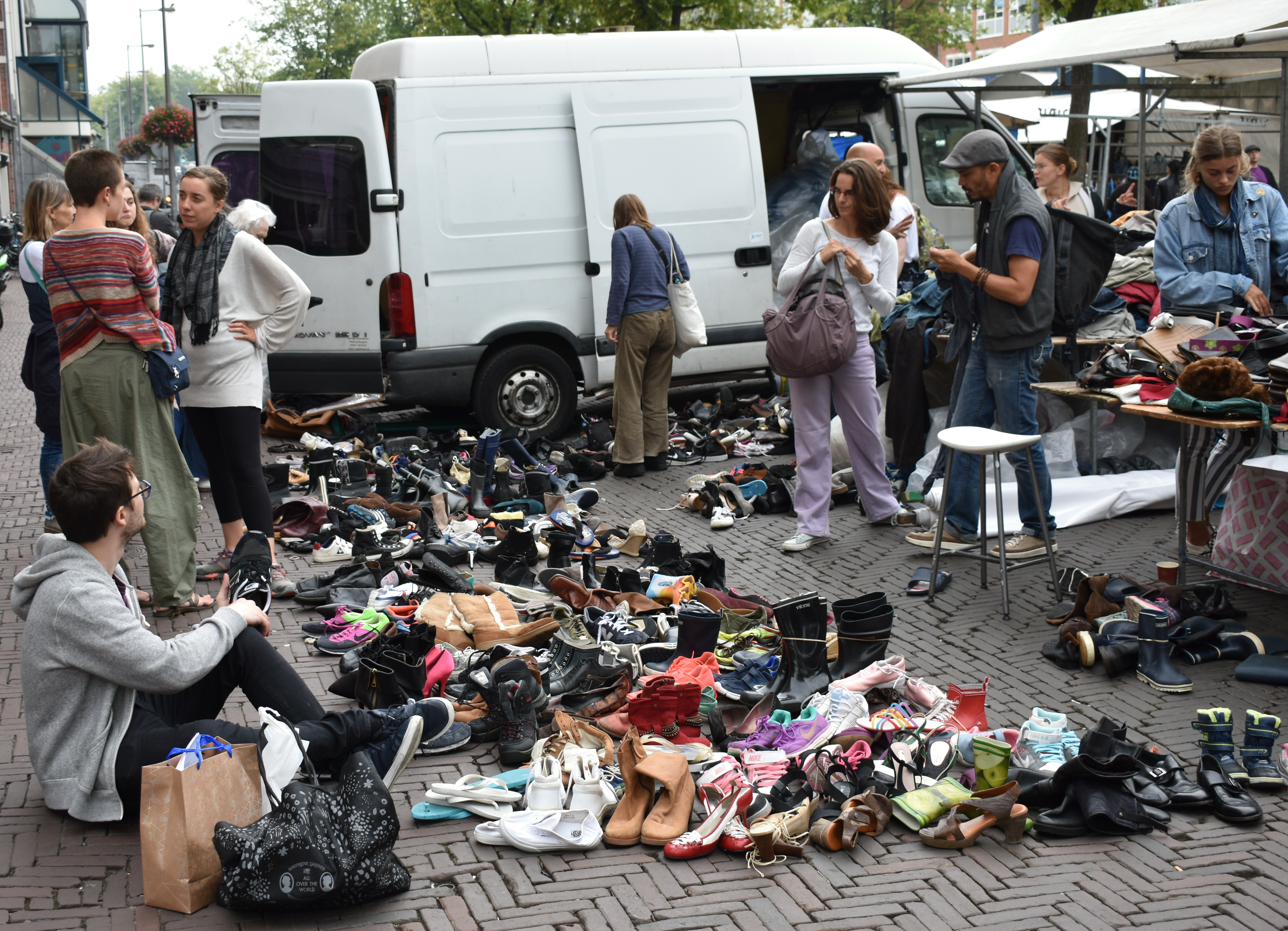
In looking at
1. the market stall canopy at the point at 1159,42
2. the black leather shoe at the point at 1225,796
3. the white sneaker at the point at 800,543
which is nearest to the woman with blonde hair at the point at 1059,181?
the market stall canopy at the point at 1159,42

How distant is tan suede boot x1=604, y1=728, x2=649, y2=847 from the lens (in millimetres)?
3670

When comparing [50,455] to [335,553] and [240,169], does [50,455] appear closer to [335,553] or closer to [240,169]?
[335,553]

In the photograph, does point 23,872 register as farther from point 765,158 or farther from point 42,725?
point 765,158

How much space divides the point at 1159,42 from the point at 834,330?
437 cm

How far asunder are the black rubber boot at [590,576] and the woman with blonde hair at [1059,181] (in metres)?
4.24

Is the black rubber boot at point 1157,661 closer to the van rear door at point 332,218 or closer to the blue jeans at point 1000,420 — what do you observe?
the blue jeans at point 1000,420

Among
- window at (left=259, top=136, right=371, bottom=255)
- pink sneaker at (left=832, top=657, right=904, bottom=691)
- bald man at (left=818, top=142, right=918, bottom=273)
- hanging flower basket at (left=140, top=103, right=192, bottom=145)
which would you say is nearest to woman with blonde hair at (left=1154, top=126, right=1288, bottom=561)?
bald man at (left=818, top=142, right=918, bottom=273)

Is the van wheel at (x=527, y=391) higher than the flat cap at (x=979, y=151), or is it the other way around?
the flat cap at (x=979, y=151)

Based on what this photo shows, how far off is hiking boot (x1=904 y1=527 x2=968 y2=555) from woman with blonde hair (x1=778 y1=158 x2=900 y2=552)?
1.21 feet

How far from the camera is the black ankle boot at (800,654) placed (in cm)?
461

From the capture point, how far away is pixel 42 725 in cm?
347

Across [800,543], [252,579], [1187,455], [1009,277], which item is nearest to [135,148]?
[800,543]

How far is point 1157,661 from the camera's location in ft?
15.7

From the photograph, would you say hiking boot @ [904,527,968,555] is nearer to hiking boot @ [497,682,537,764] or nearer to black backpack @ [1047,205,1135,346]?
black backpack @ [1047,205,1135,346]
